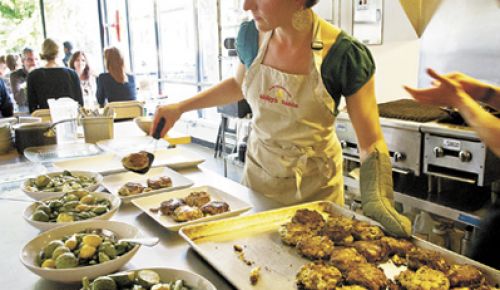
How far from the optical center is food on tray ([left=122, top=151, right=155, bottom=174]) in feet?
5.12

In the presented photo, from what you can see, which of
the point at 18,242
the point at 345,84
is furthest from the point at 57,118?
the point at 345,84

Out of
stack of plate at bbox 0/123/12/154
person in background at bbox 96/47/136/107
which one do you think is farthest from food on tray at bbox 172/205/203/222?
person in background at bbox 96/47/136/107

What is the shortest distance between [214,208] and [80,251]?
0.43 m

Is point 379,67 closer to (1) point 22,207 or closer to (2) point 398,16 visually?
(2) point 398,16

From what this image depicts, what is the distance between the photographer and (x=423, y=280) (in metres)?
0.90

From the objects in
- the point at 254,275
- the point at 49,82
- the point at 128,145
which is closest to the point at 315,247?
the point at 254,275

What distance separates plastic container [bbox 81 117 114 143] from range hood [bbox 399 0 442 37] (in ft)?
6.78

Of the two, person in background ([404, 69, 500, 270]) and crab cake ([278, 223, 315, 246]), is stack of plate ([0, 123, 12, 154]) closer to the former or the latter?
crab cake ([278, 223, 315, 246])

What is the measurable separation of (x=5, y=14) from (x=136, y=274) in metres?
8.44

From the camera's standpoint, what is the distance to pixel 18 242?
44.7 inches

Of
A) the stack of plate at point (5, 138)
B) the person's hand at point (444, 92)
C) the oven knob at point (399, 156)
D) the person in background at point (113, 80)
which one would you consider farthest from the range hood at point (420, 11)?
the person in background at point (113, 80)

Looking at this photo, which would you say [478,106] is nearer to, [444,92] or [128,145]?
[444,92]

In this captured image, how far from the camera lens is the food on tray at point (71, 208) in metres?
1.12

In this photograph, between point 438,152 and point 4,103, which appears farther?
point 4,103
